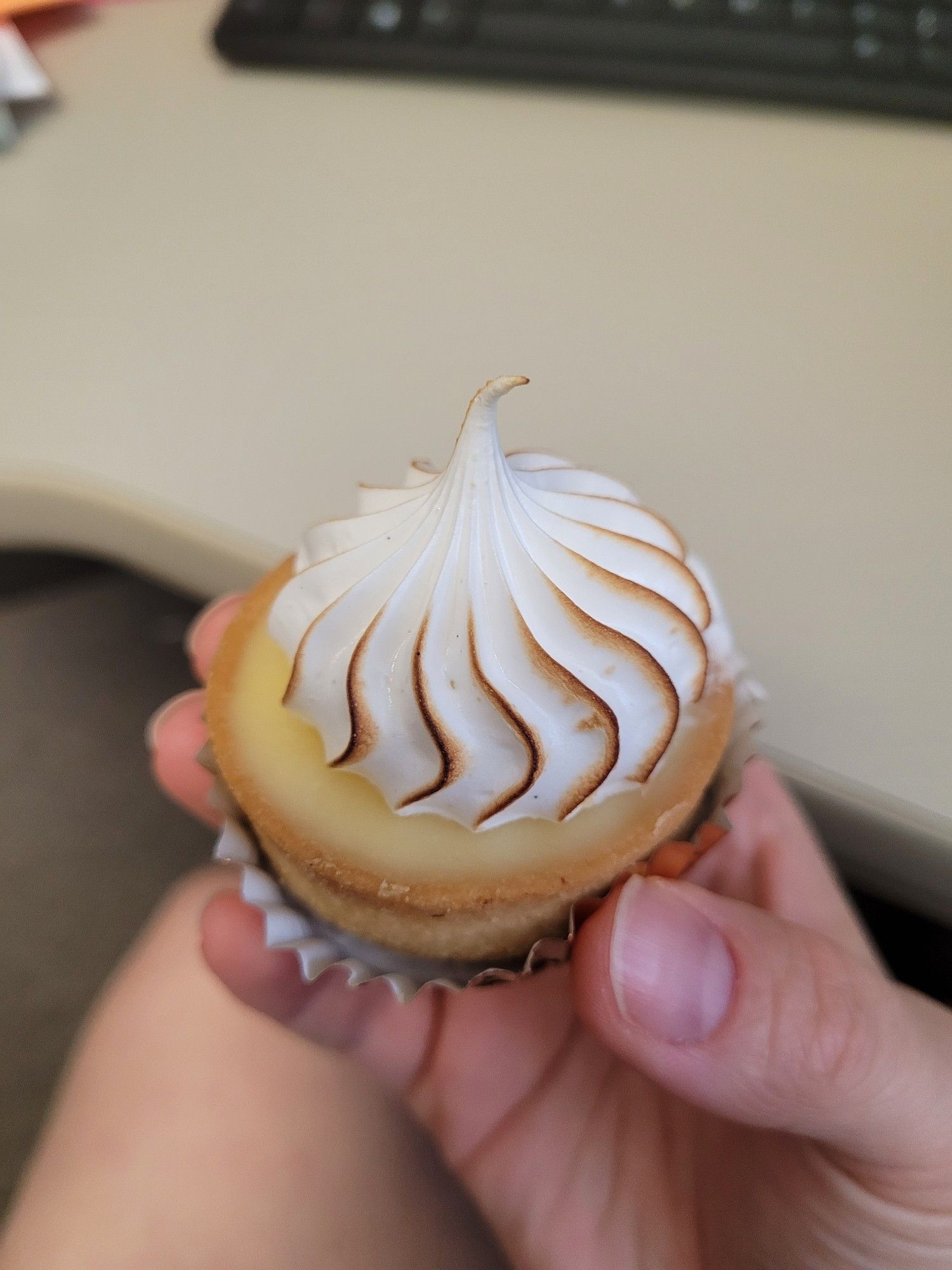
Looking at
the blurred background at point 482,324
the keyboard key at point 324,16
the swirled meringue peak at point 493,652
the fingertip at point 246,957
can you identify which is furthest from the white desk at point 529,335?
the fingertip at point 246,957

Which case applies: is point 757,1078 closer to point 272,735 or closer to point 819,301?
point 272,735

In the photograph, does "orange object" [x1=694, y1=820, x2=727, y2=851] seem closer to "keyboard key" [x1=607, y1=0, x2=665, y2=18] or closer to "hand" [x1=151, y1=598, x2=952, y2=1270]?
"hand" [x1=151, y1=598, x2=952, y2=1270]

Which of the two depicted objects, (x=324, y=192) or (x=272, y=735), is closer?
(x=272, y=735)

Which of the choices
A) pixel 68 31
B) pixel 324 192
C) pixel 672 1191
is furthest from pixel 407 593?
pixel 68 31

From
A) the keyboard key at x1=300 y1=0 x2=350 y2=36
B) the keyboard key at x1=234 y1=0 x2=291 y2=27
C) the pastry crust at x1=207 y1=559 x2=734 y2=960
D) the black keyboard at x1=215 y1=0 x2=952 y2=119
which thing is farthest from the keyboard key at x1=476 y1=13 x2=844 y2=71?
the pastry crust at x1=207 y1=559 x2=734 y2=960

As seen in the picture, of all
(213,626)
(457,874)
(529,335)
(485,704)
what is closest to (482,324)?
(529,335)

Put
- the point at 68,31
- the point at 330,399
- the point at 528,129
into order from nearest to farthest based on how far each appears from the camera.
A: 1. the point at 330,399
2. the point at 528,129
3. the point at 68,31
